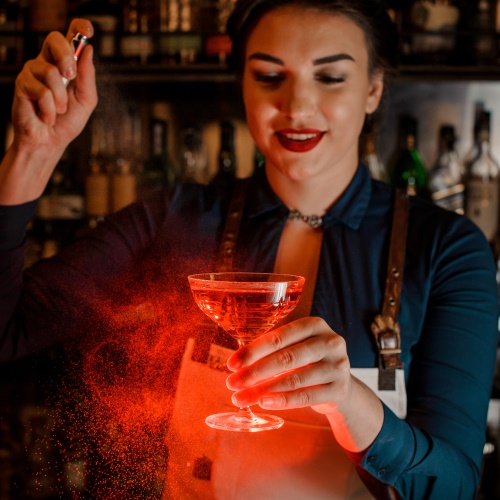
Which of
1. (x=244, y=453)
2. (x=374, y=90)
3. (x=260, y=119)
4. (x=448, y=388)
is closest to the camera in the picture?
(x=244, y=453)

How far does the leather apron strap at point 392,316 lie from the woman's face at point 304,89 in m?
0.16

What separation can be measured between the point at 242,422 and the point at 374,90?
2.60ft

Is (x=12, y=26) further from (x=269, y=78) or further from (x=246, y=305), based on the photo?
(x=246, y=305)

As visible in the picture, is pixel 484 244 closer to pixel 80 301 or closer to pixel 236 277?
pixel 236 277

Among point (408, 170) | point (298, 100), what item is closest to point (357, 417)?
point (298, 100)

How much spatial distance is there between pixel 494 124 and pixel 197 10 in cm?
93

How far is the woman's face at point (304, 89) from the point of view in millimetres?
1104

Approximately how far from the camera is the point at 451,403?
1042 millimetres

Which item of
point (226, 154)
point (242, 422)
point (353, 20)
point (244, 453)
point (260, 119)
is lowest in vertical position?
point (244, 453)

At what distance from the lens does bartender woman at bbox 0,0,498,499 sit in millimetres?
912

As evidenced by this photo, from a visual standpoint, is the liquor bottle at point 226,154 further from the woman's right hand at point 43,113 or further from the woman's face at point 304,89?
the woman's right hand at point 43,113

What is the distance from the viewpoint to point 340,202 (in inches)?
47.9

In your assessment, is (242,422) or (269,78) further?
(269,78)

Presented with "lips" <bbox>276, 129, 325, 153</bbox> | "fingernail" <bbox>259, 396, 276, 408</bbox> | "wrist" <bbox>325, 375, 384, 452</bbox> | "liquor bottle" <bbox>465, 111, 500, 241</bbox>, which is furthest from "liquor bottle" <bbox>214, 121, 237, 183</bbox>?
"fingernail" <bbox>259, 396, 276, 408</bbox>
